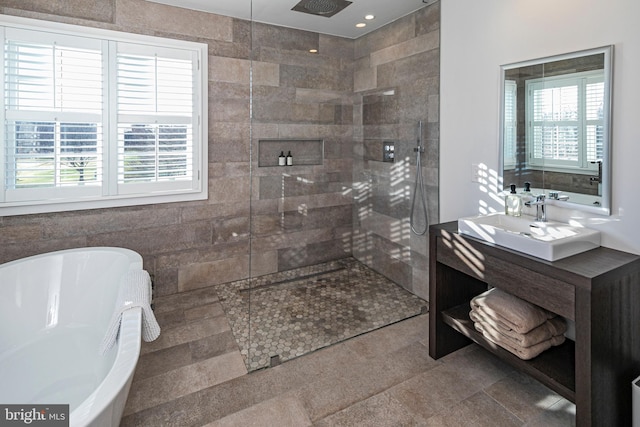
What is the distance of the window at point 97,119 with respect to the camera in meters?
2.75

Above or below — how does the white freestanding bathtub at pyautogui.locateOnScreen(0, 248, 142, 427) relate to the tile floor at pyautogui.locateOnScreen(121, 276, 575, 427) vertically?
above

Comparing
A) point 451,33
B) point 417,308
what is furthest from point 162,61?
point 417,308

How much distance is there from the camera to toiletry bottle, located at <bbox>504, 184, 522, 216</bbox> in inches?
92.0

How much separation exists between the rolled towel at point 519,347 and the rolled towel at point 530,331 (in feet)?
0.06

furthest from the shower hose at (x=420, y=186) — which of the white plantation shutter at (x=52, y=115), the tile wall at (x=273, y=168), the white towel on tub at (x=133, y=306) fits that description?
the white plantation shutter at (x=52, y=115)

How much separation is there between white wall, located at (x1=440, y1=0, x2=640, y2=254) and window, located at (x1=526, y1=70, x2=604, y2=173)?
9cm

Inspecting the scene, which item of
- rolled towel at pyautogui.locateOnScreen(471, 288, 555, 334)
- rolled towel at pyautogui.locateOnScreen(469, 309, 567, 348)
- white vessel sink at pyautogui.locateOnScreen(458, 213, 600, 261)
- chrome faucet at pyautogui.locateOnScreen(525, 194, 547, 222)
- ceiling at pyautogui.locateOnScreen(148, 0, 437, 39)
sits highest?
ceiling at pyautogui.locateOnScreen(148, 0, 437, 39)

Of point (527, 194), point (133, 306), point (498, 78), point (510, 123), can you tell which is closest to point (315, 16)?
point (498, 78)

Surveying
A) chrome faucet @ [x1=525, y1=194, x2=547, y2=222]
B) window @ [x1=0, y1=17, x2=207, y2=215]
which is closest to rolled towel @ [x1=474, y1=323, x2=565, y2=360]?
chrome faucet @ [x1=525, y1=194, x2=547, y2=222]

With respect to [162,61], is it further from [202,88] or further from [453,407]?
[453,407]

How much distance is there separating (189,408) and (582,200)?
8.25 ft

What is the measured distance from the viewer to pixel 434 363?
2410 millimetres

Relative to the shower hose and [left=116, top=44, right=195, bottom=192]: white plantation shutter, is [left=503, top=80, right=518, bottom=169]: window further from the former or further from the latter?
[left=116, top=44, right=195, bottom=192]: white plantation shutter
